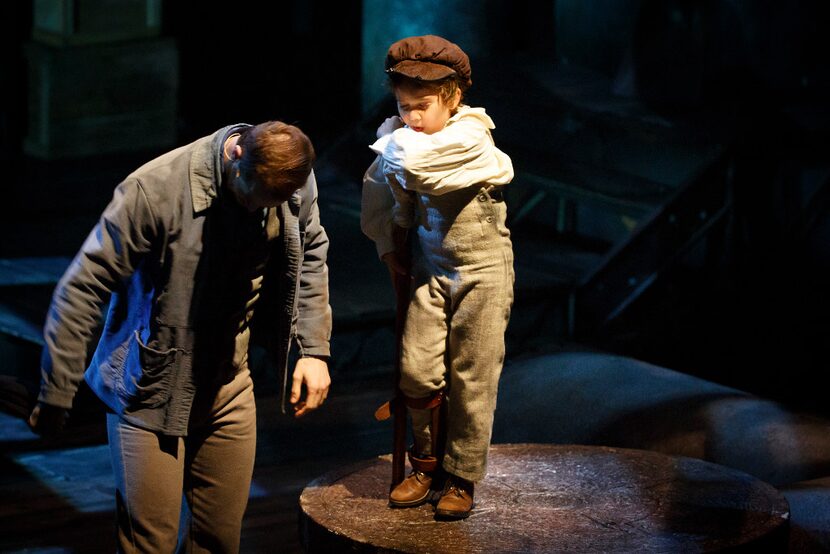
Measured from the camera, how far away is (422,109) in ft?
12.1

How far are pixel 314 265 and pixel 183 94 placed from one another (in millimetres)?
6865

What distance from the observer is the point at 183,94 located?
34.5 feet

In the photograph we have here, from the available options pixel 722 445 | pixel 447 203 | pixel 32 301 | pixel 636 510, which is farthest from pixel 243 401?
pixel 32 301

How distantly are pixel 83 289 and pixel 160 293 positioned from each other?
0.21 meters

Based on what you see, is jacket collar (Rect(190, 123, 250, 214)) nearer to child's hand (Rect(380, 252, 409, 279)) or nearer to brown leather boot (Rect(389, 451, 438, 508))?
child's hand (Rect(380, 252, 409, 279))

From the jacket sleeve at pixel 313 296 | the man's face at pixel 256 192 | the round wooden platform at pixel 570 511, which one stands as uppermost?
the man's face at pixel 256 192

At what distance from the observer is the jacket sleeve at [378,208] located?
388 cm

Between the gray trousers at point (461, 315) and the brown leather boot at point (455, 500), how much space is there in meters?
0.08

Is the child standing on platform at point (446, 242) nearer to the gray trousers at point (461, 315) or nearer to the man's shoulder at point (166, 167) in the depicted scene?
the gray trousers at point (461, 315)

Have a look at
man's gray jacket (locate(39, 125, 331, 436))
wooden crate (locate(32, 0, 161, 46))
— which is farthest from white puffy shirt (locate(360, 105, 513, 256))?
wooden crate (locate(32, 0, 161, 46))

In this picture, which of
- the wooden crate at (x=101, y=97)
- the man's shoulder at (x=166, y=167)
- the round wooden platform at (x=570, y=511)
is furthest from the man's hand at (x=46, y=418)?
the wooden crate at (x=101, y=97)

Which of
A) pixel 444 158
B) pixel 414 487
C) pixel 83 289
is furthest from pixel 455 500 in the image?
pixel 83 289

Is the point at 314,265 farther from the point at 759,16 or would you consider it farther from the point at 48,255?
the point at 759,16

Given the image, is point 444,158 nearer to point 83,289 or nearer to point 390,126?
point 390,126
